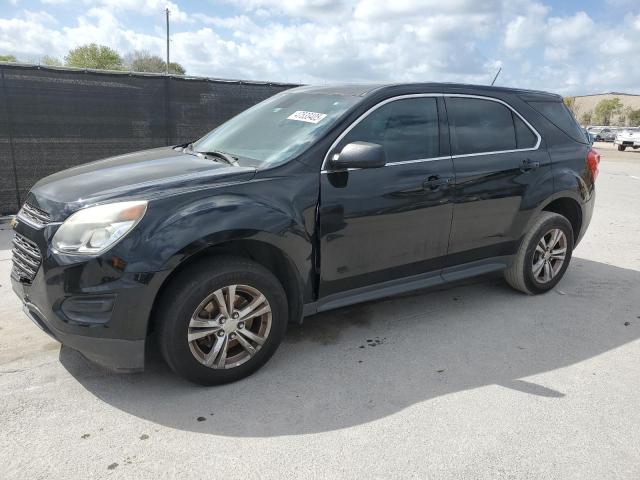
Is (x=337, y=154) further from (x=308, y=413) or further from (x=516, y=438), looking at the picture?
(x=516, y=438)

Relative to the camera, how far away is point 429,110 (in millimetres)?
3906

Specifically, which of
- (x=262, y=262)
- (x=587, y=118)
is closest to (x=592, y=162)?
(x=262, y=262)

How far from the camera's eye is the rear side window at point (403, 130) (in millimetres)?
3578

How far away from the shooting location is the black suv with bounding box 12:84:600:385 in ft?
9.12

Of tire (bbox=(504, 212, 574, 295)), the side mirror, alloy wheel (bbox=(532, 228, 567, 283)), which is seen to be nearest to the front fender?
the side mirror

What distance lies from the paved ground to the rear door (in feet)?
2.21

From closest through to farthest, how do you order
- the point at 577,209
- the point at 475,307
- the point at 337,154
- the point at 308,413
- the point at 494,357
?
1. the point at 308,413
2. the point at 337,154
3. the point at 494,357
4. the point at 475,307
5. the point at 577,209

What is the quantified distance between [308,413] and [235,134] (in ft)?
7.22

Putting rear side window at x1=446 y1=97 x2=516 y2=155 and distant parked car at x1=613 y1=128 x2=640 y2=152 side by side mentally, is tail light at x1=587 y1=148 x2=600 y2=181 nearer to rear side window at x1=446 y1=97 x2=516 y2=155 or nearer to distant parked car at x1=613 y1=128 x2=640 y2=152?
rear side window at x1=446 y1=97 x2=516 y2=155

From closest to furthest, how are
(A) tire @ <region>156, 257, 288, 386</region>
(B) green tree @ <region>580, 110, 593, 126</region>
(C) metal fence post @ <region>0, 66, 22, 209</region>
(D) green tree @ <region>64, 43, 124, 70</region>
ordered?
(A) tire @ <region>156, 257, 288, 386</region> → (C) metal fence post @ <region>0, 66, 22, 209</region> → (D) green tree @ <region>64, 43, 124, 70</region> → (B) green tree @ <region>580, 110, 593, 126</region>

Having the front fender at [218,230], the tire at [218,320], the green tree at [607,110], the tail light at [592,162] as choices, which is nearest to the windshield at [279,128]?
the front fender at [218,230]

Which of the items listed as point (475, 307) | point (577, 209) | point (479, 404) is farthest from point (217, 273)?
point (577, 209)

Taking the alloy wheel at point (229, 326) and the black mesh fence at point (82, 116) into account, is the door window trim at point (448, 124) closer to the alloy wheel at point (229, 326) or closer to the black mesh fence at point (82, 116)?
the alloy wheel at point (229, 326)

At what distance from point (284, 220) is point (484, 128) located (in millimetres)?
2065
